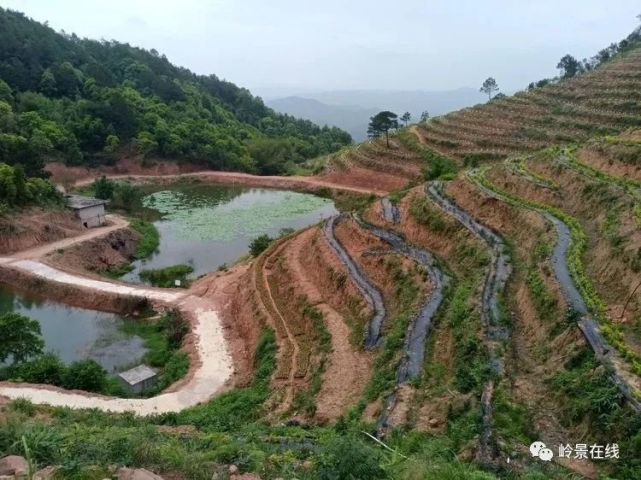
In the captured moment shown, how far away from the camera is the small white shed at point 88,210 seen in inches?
1521

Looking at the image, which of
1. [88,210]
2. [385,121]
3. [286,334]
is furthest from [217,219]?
[286,334]

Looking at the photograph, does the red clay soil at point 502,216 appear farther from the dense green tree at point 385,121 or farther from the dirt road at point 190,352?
the dense green tree at point 385,121

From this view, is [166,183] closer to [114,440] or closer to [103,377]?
[103,377]

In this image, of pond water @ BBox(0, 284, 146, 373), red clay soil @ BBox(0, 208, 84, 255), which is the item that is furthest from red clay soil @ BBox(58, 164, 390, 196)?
pond water @ BBox(0, 284, 146, 373)

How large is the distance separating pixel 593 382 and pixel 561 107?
4295cm

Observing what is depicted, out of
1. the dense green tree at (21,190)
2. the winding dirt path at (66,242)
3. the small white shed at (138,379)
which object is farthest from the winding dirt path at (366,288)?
the dense green tree at (21,190)

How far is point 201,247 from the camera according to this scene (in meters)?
39.0

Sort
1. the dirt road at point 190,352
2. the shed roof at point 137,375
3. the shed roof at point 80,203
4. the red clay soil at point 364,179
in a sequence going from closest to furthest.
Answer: the dirt road at point 190,352
the shed roof at point 137,375
the shed roof at point 80,203
the red clay soil at point 364,179

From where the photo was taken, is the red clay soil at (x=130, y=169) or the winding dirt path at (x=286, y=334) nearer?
the winding dirt path at (x=286, y=334)

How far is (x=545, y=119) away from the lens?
152ft

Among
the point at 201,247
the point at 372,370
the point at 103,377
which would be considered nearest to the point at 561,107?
the point at 201,247

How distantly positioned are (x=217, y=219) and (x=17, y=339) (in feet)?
90.7

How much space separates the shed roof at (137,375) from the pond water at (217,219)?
13.1 meters

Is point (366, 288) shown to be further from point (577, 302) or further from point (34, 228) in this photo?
point (34, 228)
